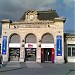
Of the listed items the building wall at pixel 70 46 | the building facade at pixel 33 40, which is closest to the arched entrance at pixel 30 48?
the building facade at pixel 33 40

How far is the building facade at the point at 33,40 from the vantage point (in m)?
36.3

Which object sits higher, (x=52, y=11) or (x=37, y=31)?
(x=52, y=11)

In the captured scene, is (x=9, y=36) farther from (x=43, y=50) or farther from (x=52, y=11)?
(x=52, y=11)

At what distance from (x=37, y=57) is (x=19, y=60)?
3.02 metres

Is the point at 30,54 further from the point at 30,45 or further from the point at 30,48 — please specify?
the point at 30,45

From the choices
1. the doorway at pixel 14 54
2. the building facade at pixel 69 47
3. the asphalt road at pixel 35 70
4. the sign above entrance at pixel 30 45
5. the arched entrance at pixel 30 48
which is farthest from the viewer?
the building facade at pixel 69 47

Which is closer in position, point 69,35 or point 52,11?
point 69,35

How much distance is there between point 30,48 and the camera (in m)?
36.9

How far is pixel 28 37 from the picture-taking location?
37.3m

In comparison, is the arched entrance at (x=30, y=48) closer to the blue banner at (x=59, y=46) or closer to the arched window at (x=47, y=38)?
the arched window at (x=47, y=38)

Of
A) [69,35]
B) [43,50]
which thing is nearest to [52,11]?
[69,35]

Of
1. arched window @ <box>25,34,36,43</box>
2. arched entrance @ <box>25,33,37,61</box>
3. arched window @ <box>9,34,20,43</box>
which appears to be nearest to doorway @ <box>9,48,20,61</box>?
arched window @ <box>9,34,20,43</box>

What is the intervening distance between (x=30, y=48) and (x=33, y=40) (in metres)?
1.39

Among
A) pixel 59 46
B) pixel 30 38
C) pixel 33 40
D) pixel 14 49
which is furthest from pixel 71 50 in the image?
pixel 14 49
